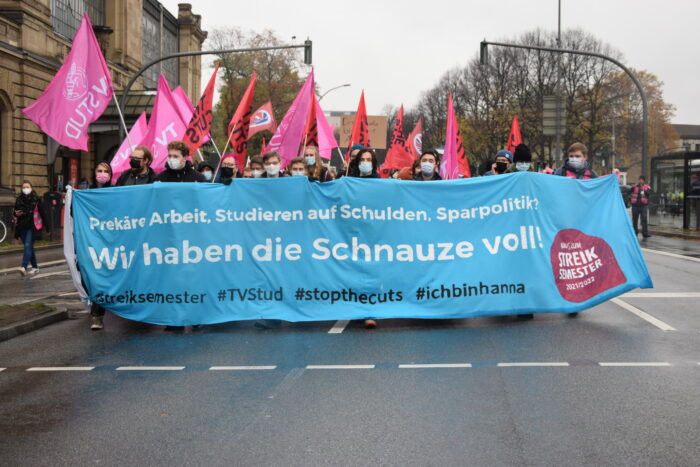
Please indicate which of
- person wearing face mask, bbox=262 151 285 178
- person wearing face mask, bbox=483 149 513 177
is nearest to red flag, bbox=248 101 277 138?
person wearing face mask, bbox=262 151 285 178

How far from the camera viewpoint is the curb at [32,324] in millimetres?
8094

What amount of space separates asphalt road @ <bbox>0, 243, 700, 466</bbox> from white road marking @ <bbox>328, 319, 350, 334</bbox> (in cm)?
6

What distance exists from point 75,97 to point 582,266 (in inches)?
245

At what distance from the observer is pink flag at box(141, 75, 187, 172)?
40.4ft

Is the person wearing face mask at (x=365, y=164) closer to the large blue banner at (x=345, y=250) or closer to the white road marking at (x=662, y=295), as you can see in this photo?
the large blue banner at (x=345, y=250)

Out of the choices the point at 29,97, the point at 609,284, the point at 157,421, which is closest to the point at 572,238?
the point at 609,284

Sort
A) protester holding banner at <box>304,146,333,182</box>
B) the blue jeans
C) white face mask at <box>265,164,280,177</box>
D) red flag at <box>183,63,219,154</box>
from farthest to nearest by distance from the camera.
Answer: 1. the blue jeans
2. red flag at <box>183,63,219,154</box>
3. protester holding banner at <box>304,146,333,182</box>
4. white face mask at <box>265,164,280,177</box>

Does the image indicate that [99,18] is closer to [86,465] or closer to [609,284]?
[609,284]

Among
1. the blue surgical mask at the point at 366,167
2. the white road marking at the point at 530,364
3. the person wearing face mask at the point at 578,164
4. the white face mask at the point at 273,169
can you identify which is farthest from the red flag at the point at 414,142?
the white road marking at the point at 530,364

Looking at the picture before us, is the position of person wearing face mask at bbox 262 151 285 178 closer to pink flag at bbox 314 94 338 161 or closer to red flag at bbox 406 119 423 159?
pink flag at bbox 314 94 338 161

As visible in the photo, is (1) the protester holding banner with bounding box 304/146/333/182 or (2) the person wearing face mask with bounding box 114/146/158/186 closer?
(2) the person wearing face mask with bounding box 114/146/158/186

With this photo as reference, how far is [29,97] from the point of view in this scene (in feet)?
86.7


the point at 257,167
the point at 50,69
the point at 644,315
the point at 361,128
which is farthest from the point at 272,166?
the point at 50,69

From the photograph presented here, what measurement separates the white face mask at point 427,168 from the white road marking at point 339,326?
227cm
